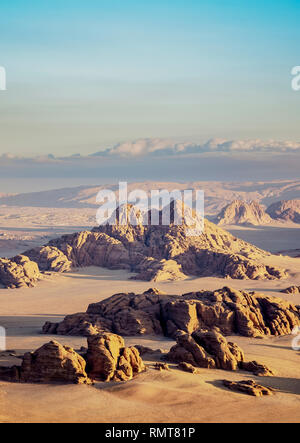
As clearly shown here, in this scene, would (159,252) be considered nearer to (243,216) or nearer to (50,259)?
(50,259)

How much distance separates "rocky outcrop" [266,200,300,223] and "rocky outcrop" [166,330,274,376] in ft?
449

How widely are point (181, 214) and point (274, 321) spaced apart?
4048cm

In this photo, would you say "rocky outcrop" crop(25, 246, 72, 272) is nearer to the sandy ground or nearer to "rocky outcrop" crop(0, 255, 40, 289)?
"rocky outcrop" crop(0, 255, 40, 289)

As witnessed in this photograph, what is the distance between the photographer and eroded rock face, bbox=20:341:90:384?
23.3 meters

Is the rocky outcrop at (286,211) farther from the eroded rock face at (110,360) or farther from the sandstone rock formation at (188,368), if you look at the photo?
the eroded rock face at (110,360)

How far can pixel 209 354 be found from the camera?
27.7 meters

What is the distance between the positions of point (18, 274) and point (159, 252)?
17869 millimetres

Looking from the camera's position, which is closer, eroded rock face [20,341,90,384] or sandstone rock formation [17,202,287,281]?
eroded rock face [20,341,90,384]

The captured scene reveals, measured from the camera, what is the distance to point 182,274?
61844 mm

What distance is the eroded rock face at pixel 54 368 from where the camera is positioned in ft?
76.5

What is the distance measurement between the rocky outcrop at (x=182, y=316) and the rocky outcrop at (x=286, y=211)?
419ft

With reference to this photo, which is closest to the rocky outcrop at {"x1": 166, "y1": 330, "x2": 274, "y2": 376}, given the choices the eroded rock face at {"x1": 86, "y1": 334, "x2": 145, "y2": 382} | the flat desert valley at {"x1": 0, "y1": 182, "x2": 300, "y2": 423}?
the flat desert valley at {"x1": 0, "y1": 182, "x2": 300, "y2": 423}

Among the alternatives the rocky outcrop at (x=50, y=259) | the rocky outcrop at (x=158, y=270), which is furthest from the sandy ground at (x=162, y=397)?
the rocky outcrop at (x=50, y=259)

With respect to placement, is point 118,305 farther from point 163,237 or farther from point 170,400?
point 163,237
